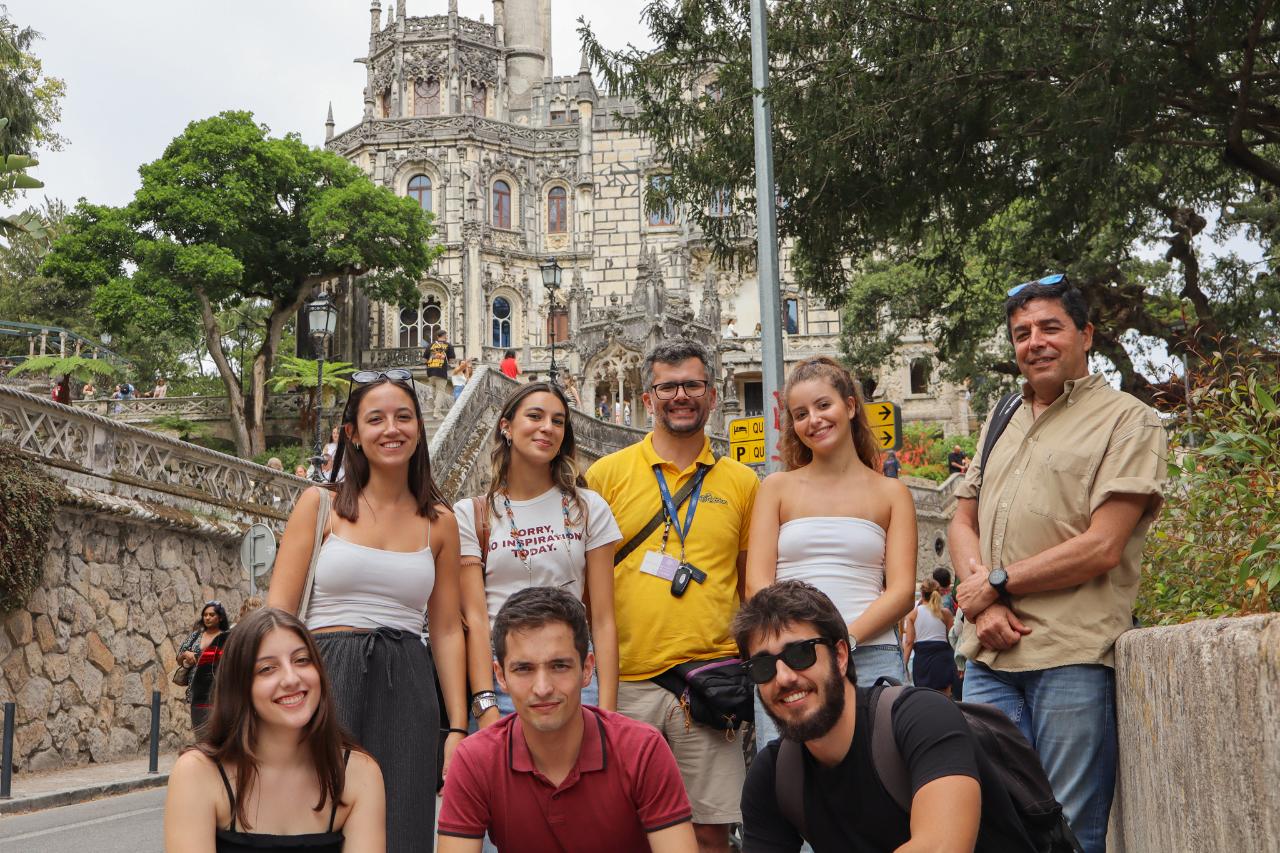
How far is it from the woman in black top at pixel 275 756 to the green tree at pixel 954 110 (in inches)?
287

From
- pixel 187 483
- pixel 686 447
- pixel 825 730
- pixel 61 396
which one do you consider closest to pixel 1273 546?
pixel 825 730

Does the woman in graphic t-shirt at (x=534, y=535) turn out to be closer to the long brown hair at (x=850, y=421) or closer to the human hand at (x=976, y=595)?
the long brown hair at (x=850, y=421)

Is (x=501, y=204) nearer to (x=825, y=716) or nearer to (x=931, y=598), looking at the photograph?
(x=931, y=598)

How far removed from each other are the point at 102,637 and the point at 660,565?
12.0 metres

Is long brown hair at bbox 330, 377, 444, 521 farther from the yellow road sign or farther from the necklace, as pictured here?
the yellow road sign

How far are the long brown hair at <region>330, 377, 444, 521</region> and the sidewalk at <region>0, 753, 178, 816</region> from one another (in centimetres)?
795

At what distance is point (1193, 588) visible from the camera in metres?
5.58

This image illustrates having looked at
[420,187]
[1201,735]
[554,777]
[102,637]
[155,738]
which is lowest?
[155,738]

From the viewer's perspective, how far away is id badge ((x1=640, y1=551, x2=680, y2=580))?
496cm

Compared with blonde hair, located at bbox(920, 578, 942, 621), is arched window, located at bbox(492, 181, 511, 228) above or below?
above

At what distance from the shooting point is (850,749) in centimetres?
358

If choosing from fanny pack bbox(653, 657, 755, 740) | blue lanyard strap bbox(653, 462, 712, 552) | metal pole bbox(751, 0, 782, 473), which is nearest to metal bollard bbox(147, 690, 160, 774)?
metal pole bbox(751, 0, 782, 473)

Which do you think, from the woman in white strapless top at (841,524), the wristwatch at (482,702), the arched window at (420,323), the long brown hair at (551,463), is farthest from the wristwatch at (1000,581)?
the arched window at (420,323)

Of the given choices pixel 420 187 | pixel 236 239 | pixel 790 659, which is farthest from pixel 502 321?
pixel 790 659
